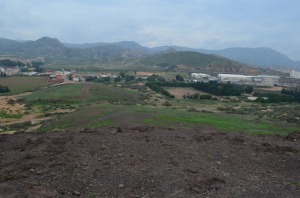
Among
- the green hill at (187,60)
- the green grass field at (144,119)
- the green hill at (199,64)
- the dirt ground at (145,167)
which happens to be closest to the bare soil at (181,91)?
the green grass field at (144,119)

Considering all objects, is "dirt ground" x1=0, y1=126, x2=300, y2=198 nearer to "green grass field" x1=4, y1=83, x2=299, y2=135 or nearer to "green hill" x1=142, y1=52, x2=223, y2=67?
"green grass field" x1=4, y1=83, x2=299, y2=135

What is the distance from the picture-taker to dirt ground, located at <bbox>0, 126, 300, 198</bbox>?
12016 millimetres

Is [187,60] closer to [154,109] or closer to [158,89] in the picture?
[158,89]

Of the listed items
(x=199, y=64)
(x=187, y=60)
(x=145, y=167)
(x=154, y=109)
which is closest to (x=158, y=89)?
(x=154, y=109)

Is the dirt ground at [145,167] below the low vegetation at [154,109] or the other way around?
the other way around

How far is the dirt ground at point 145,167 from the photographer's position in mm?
12016

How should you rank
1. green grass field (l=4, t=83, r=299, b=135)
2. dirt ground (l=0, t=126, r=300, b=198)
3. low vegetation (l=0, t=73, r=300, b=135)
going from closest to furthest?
1. dirt ground (l=0, t=126, r=300, b=198)
2. green grass field (l=4, t=83, r=299, b=135)
3. low vegetation (l=0, t=73, r=300, b=135)

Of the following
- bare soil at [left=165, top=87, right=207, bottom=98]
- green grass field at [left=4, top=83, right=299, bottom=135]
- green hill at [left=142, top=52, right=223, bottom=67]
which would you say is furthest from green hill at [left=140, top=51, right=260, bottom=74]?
green grass field at [left=4, top=83, right=299, bottom=135]

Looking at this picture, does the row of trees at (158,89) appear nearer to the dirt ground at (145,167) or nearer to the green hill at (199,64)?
the dirt ground at (145,167)

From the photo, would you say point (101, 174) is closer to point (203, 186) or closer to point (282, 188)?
point (203, 186)

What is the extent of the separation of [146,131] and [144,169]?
350 inches

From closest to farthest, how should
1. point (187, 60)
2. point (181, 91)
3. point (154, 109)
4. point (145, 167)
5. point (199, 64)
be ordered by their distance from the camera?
point (145, 167) → point (154, 109) → point (181, 91) → point (199, 64) → point (187, 60)

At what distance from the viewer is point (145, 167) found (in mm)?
14039

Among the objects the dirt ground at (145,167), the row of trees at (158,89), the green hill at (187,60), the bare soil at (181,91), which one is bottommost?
the bare soil at (181,91)
